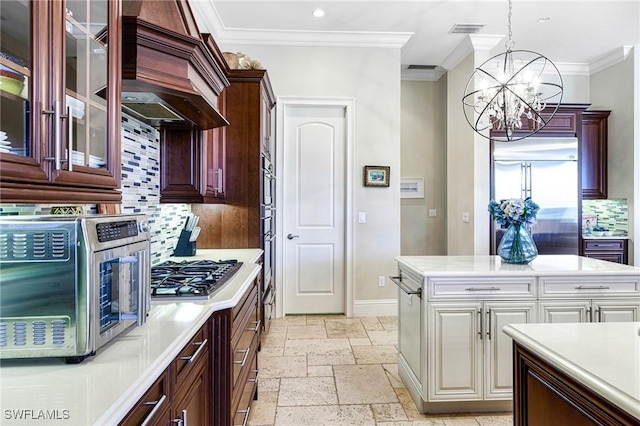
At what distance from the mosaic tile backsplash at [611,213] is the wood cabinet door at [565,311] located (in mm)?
3174

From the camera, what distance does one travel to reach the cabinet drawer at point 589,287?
2.16m

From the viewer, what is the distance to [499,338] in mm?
2150

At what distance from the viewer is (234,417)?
1601mm

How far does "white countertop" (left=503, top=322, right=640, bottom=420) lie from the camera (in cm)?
84

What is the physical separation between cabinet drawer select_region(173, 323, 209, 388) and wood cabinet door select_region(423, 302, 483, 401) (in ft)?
4.35

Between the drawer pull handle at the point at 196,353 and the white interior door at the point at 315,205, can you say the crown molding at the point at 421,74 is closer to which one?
the white interior door at the point at 315,205

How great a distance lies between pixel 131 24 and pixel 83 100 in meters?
0.50

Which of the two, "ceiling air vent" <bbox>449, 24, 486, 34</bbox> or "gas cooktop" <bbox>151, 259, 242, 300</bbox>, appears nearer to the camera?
"gas cooktop" <bbox>151, 259, 242, 300</bbox>

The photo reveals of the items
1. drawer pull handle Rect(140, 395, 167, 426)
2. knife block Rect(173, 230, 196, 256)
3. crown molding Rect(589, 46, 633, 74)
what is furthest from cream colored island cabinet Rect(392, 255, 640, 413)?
crown molding Rect(589, 46, 633, 74)

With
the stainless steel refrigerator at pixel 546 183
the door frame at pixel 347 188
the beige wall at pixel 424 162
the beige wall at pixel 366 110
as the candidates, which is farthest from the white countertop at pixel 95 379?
the beige wall at pixel 424 162

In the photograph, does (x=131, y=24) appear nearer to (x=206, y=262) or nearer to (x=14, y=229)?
(x=14, y=229)

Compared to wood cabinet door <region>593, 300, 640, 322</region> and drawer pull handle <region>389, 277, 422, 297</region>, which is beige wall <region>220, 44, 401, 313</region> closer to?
drawer pull handle <region>389, 277, 422, 297</region>

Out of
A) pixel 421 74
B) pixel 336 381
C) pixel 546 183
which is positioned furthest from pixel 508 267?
pixel 421 74

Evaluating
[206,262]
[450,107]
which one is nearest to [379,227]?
[450,107]
